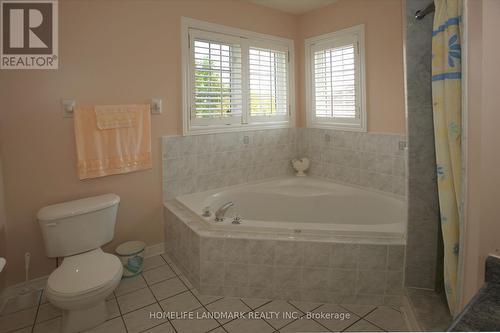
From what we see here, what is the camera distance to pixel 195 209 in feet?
9.10

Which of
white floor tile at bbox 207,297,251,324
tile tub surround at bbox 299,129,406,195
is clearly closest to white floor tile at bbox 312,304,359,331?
white floor tile at bbox 207,297,251,324

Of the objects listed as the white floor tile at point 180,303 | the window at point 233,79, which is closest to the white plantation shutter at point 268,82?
the window at point 233,79

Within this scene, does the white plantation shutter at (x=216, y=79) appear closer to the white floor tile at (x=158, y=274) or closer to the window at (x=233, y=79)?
the window at (x=233, y=79)

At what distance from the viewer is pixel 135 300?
7.79 ft

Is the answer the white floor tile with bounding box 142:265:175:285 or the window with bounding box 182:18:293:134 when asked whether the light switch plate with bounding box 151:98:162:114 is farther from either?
the white floor tile with bounding box 142:265:175:285

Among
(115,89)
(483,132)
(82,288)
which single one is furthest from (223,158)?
(483,132)

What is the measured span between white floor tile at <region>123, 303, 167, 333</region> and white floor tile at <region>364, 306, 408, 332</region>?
4.61ft

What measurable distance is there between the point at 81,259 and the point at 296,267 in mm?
1520

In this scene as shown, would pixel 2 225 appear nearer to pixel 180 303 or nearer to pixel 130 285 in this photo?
pixel 130 285

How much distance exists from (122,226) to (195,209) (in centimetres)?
69

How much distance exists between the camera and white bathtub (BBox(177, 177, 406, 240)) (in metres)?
3.01

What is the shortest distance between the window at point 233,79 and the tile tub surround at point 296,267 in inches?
51.7

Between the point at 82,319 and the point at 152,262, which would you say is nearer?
the point at 82,319

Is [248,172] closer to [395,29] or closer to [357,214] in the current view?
[357,214]
